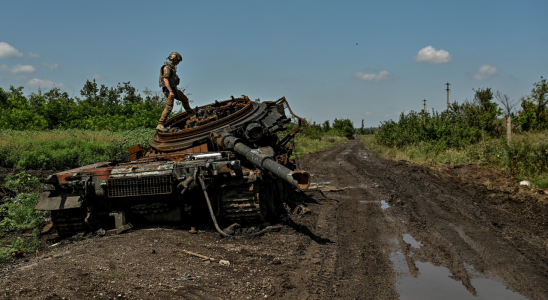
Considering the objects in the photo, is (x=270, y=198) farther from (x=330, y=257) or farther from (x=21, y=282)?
(x=21, y=282)

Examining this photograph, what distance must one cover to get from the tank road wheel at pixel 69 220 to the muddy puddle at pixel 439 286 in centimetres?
483

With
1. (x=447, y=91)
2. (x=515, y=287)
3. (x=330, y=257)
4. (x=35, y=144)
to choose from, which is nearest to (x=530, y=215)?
(x=515, y=287)

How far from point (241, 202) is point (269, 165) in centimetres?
101

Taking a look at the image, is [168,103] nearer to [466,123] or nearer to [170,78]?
[170,78]

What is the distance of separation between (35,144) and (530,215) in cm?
1711

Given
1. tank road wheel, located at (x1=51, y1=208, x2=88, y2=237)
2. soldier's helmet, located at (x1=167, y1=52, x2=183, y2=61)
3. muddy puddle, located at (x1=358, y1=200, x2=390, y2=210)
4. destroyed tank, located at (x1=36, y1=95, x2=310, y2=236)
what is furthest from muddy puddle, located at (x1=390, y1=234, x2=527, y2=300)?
soldier's helmet, located at (x1=167, y1=52, x2=183, y2=61)

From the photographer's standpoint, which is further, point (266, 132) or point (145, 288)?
point (266, 132)

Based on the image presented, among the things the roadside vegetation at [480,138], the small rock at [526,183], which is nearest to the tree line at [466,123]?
the roadside vegetation at [480,138]

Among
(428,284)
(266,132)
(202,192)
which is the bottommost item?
(428,284)

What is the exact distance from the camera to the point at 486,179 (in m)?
12.5

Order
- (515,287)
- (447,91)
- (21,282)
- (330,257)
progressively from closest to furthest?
(21,282) < (515,287) < (330,257) < (447,91)

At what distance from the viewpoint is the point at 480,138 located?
1980cm

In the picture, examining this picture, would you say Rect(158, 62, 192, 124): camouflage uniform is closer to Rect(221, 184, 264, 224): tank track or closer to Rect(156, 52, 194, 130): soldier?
Rect(156, 52, 194, 130): soldier

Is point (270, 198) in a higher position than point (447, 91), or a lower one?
lower
